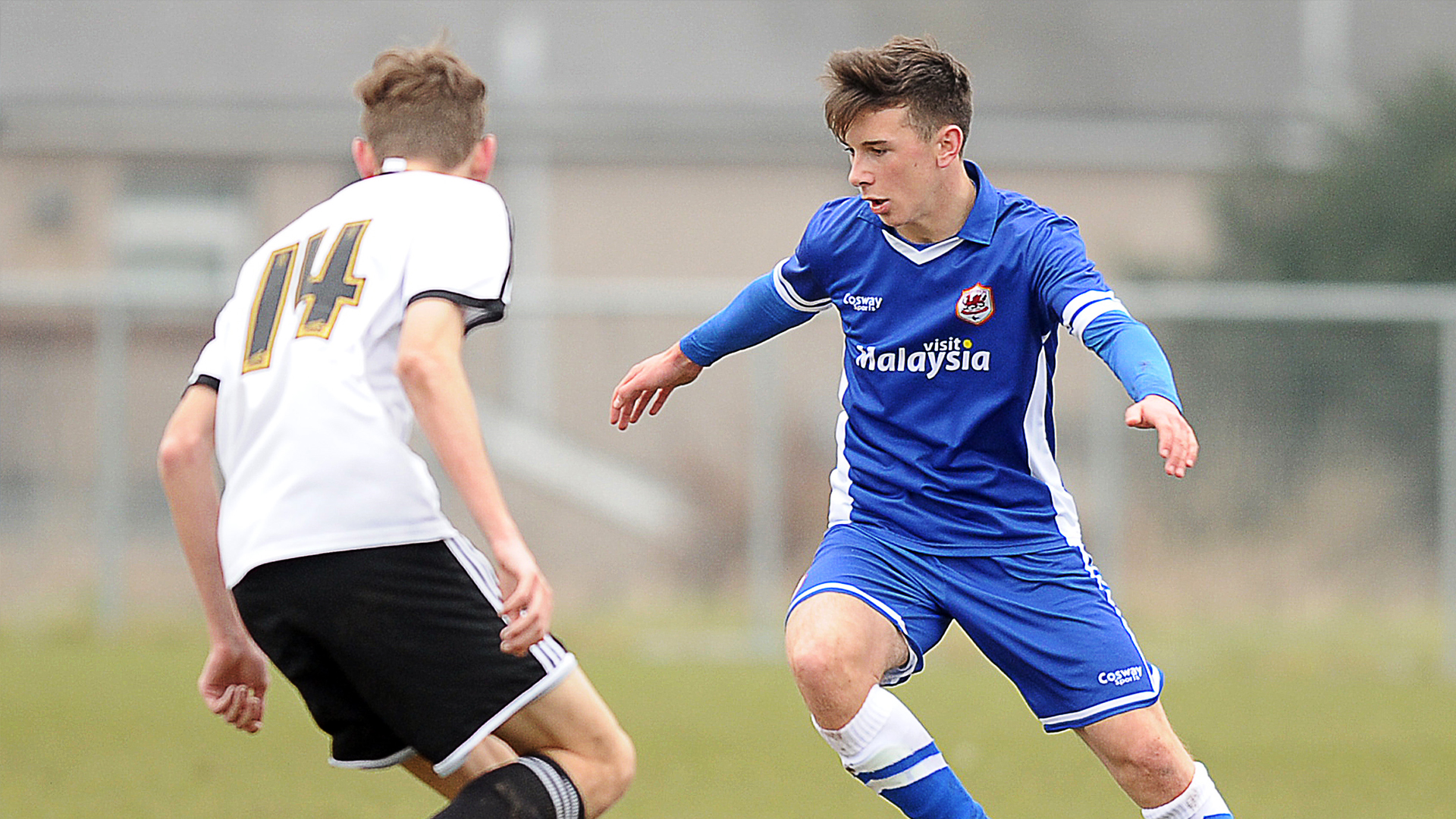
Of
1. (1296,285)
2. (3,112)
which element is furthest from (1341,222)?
(3,112)

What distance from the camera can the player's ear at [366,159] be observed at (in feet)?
11.4

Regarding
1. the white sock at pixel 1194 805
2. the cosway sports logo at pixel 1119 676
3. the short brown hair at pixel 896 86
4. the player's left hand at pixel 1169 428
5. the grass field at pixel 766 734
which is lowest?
the grass field at pixel 766 734

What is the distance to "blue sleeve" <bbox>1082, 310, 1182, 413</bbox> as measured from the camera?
3486 millimetres

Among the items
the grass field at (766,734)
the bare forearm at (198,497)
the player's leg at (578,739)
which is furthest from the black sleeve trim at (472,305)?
the grass field at (766,734)

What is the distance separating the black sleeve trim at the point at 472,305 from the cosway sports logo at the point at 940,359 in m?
1.19

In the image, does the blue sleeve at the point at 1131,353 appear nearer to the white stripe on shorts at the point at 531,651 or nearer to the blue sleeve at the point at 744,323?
the blue sleeve at the point at 744,323

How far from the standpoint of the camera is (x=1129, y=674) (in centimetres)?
398

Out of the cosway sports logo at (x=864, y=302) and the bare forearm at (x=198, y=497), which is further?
the cosway sports logo at (x=864, y=302)

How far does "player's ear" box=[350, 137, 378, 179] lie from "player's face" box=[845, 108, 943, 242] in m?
1.04

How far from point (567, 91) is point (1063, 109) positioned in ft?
21.9

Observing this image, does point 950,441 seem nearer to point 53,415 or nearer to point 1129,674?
point 1129,674

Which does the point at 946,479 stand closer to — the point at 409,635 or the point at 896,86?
the point at 896,86

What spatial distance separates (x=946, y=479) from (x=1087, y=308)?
527 millimetres

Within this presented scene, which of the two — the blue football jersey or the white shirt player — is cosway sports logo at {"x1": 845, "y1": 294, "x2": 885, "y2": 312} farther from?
the white shirt player
